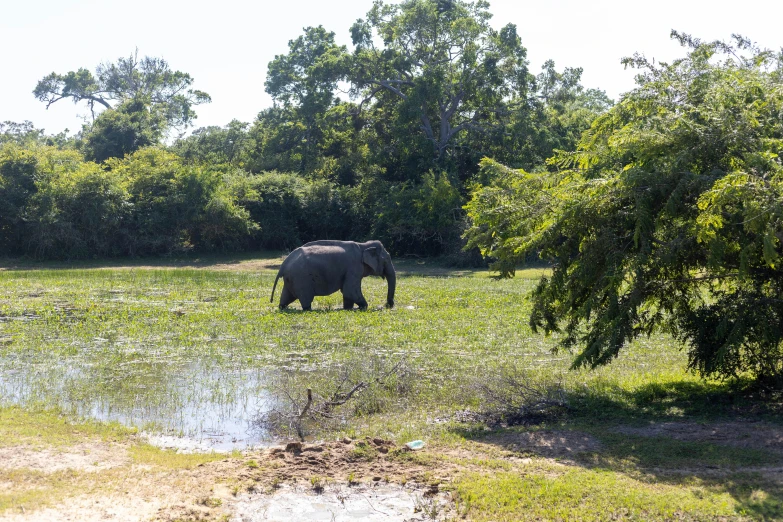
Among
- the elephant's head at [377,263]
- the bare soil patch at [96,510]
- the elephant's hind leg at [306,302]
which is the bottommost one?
the bare soil patch at [96,510]

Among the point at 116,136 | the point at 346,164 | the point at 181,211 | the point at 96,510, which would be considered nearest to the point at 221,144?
the point at 116,136

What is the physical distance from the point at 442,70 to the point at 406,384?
30.8 meters

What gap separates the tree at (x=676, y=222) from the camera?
33.3 ft

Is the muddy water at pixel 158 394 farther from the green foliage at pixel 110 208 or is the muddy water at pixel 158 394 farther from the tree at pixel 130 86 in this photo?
the tree at pixel 130 86

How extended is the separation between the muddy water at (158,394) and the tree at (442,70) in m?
29.3

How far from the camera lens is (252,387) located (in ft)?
41.0

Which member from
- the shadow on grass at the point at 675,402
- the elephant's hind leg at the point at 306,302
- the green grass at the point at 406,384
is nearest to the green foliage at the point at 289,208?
the green grass at the point at 406,384

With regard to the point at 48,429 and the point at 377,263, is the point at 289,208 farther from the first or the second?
the point at 48,429

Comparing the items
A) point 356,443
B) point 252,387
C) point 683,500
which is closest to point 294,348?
point 252,387

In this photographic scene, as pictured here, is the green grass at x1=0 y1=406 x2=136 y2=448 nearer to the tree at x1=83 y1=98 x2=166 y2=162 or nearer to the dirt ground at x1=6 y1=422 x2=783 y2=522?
the dirt ground at x1=6 y1=422 x2=783 y2=522

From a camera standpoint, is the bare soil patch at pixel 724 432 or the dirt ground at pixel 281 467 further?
the bare soil patch at pixel 724 432

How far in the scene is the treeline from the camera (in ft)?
125

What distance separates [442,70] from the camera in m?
41.0

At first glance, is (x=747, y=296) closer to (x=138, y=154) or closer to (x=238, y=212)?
(x=238, y=212)
